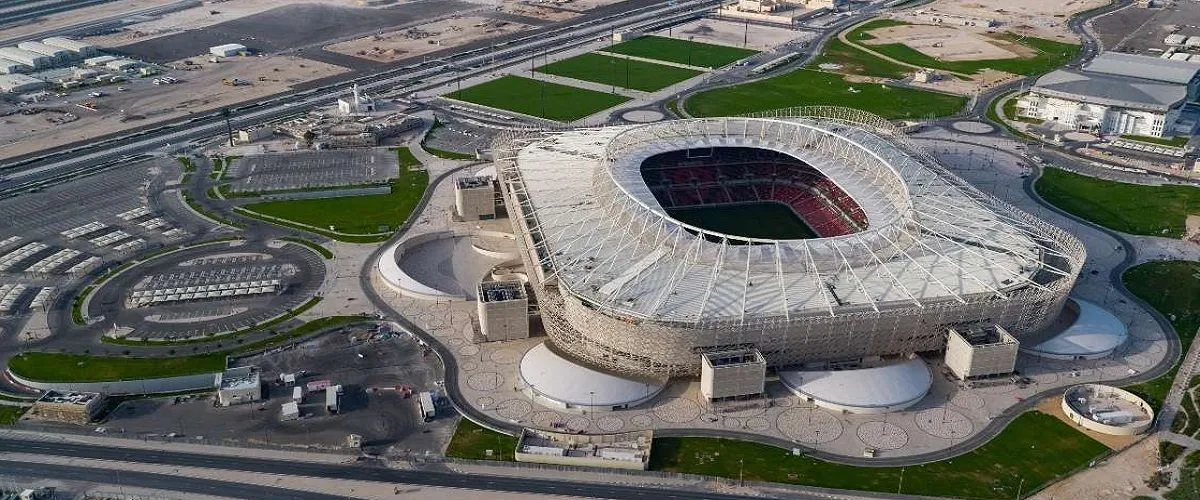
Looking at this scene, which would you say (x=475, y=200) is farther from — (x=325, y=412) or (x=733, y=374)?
(x=733, y=374)

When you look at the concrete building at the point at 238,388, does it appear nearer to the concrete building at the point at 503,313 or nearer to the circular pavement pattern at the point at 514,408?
the concrete building at the point at 503,313

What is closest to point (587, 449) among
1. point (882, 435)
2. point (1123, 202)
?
point (882, 435)

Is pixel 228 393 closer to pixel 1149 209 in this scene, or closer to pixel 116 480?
pixel 116 480

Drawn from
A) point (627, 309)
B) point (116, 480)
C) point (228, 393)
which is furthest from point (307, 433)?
point (627, 309)

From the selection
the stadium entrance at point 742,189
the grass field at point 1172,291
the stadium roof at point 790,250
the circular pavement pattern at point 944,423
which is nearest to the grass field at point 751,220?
the stadium entrance at point 742,189

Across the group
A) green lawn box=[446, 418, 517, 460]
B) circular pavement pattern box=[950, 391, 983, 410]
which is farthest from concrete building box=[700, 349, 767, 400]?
green lawn box=[446, 418, 517, 460]

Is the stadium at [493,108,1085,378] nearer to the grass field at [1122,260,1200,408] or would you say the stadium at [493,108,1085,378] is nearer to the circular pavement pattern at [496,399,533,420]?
the circular pavement pattern at [496,399,533,420]

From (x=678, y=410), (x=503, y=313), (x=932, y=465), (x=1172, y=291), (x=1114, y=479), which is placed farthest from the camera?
(x=1172, y=291)
